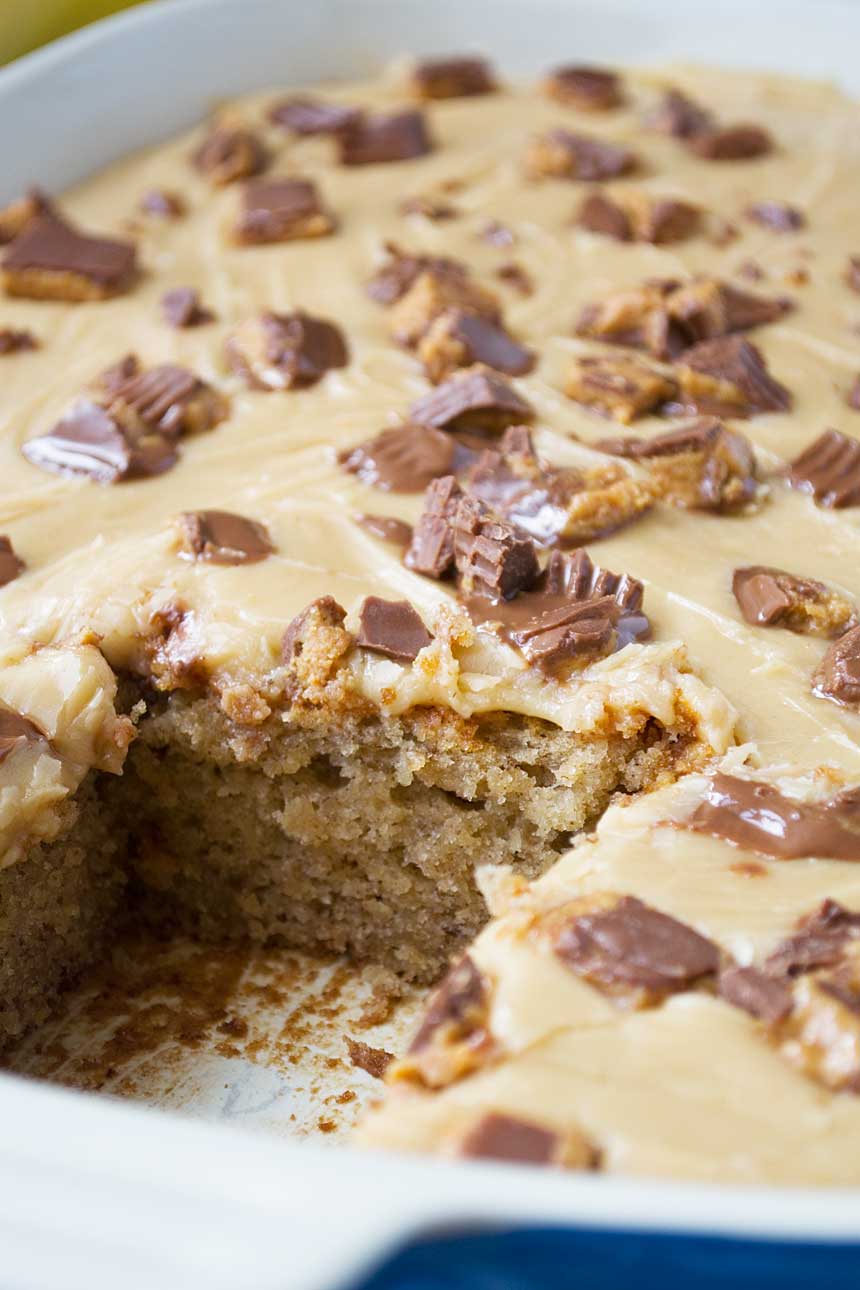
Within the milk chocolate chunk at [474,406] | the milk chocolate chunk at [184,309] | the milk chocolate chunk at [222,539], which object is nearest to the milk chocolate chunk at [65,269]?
the milk chocolate chunk at [184,309]

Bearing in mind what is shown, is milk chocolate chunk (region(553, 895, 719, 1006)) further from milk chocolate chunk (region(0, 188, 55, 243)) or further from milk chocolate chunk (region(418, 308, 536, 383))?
milk chocolate chunk (region(0, 188, 55, 243))

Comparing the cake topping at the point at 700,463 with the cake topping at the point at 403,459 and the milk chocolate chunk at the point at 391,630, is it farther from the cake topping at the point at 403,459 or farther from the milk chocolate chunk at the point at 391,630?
the milk chocolate chunk at the point at 391,630

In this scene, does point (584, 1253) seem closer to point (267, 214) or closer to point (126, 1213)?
point (126, 1213)

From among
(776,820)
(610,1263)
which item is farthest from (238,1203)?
(776,820)

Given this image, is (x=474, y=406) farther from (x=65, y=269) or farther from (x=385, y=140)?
(x=385, y=140)

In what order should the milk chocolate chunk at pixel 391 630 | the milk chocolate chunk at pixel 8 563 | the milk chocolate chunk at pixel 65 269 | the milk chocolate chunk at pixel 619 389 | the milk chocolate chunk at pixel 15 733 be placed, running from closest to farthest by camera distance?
the milk chocolate chunk at pixel 15 733
the milk chocolate chunk at pixel 391 630
the milk chocolate chunk at pixel 8 563
the milk chocolate chunk at pixel 619 389
the milk chocolate chunk at pixel 65 269
